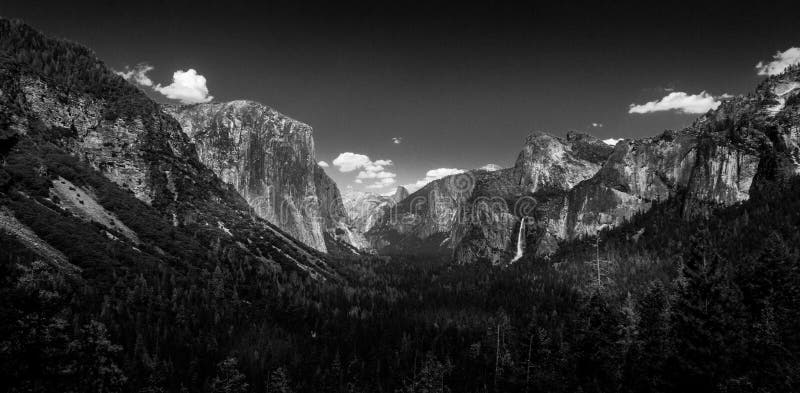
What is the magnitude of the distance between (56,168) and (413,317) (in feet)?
380

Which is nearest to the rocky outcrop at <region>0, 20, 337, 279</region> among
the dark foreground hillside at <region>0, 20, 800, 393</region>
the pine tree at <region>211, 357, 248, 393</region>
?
the dark foreground hillside at <region>0, 20, 800, 393</region>

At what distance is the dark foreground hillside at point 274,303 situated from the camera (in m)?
Result: 35.1

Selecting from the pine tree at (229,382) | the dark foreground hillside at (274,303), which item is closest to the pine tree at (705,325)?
the dark foreground hillside at (274,303)

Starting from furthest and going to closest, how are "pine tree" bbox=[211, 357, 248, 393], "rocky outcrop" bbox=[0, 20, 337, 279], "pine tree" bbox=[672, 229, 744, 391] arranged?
"rocky outcrop" bbox=[0, 20, 337, 279]
"pine tree" bbox=[211, 357, 248, 393]
"pine tree" bbox=[672, 229, 744, 391]

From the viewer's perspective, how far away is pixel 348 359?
110 metres

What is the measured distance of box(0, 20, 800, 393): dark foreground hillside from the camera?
3512 cm

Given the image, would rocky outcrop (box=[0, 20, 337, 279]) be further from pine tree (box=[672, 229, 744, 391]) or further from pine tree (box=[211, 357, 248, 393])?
pine tree (box=[672, 229, 744, 391])

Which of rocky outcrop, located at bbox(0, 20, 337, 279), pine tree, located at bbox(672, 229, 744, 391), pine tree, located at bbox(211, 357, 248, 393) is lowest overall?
pine tree, located at bbox(211, 357, 248, 393)

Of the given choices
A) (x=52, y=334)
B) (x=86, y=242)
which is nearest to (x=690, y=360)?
(x=52, y=334)

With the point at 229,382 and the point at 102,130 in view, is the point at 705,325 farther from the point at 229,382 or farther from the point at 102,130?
the point at 102,130

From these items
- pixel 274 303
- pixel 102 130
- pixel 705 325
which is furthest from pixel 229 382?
pixel 102 130

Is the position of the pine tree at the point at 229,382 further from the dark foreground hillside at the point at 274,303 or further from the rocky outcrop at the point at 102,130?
the rocky outcrop at the point at 102,130

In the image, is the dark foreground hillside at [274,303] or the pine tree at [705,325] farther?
the dark foreground hillside at [274,303]

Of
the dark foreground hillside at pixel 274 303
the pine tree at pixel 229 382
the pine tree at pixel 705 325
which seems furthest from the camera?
the pine tree at pixel 229 382
